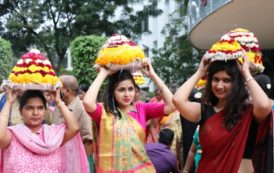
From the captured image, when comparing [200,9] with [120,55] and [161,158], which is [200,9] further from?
[120,55]

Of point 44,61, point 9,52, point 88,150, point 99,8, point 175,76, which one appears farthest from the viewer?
point 175,76

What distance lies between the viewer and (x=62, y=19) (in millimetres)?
19391

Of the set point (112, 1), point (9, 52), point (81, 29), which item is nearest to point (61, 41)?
point (81, 29)

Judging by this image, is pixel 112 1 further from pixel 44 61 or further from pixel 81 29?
pixel 44 61

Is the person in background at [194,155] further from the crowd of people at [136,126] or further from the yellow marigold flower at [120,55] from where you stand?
the yellow marigold flower at [120,55]

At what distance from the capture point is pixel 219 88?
3.54m

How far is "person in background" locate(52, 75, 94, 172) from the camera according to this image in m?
5.29

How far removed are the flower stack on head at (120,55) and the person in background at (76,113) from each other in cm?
146

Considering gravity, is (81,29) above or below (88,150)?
above

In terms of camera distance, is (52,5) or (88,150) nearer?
(88,150)

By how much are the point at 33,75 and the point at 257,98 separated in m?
1.63

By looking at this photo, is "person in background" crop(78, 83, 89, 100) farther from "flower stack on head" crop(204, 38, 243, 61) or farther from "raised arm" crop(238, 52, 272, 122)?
"raised arm" crop(238, 52, 272, 122)

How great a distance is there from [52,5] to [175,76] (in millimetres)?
5619

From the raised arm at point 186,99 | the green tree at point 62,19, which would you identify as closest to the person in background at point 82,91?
the raised arm at point 186,99
